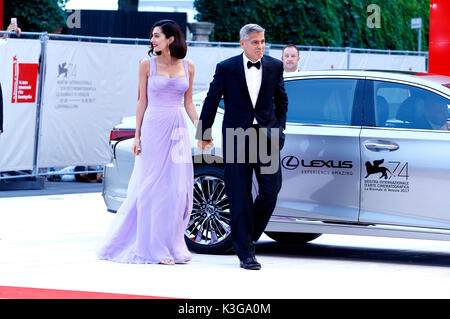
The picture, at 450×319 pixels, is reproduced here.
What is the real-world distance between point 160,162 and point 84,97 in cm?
823

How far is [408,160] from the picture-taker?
9.23 metres

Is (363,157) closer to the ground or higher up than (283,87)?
closer to the ground

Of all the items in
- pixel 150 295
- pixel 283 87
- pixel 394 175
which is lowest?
pixel 150 295

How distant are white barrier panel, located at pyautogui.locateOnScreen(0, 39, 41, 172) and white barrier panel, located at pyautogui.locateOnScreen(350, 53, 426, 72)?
7.90 meters

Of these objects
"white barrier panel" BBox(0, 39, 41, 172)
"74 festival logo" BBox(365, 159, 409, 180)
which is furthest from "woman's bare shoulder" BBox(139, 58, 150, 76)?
"white barrier panel" BBox(0, 39, 41, 172)

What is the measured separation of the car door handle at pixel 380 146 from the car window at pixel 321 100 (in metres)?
0.32

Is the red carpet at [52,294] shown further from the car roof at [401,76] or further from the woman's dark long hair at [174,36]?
the car roof at [401,76]

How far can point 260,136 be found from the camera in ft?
29.6

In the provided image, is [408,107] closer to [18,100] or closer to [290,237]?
[290,237]

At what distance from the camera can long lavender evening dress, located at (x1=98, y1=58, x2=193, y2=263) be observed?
952 centimetres

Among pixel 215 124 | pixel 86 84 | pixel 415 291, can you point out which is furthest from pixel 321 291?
pixel 86 84

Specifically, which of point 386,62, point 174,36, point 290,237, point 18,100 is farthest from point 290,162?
point 386,62

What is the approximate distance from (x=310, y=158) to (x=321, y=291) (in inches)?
75.0
